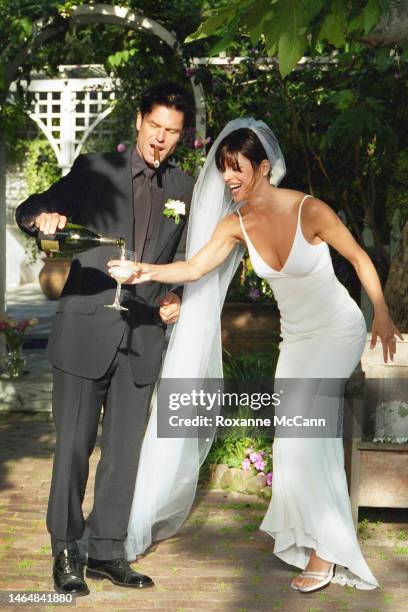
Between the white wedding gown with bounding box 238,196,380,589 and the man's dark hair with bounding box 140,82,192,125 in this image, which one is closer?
the man's dark hair with bounding box 140,82,192,125

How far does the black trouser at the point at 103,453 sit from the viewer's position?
4.66 m

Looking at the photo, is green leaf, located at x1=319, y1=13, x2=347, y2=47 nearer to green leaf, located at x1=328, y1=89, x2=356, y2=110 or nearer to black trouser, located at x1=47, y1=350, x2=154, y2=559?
black trouser, located at x1=47, y1=350, x2=154, y2=559

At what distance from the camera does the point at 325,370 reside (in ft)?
15.6

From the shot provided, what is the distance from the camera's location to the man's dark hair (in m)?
4.47

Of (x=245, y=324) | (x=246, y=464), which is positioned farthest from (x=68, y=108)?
A: (x=246, y=464)

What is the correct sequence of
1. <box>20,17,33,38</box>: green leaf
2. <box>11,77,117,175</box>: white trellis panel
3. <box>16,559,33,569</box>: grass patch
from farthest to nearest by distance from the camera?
<box>11,77,117,175</box>: white trellis panel < <box>20,17,33,38</box>: green leaf < <box>16,559,33,569</box>: grass patch

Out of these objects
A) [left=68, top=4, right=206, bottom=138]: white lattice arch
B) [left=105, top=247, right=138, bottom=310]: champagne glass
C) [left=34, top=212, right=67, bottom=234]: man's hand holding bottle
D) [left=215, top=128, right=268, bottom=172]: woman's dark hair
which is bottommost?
[left=105, top=247, right=138, bottom=310]: champagne glass

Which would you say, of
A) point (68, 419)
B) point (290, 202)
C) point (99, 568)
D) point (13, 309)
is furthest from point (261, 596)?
point (13, 309)

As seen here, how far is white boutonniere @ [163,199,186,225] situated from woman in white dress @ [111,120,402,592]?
0.22 meters

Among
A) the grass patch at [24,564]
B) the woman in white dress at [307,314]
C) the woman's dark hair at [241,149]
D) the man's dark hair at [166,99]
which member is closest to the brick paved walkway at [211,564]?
the grass patch at [24,564]

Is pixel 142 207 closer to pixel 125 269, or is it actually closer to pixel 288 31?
pixel 125 269

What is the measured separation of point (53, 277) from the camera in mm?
16750

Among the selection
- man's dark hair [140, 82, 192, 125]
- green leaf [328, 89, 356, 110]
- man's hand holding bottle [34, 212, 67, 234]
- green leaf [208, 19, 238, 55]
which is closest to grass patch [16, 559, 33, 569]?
man's hand holding bottle [34, 212, 67, 234]

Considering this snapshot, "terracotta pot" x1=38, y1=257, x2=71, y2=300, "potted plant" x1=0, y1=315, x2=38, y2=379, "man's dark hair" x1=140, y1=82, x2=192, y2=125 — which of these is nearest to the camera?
"man's dark hair" x1=140, y1=82, x2=192, y2=125
